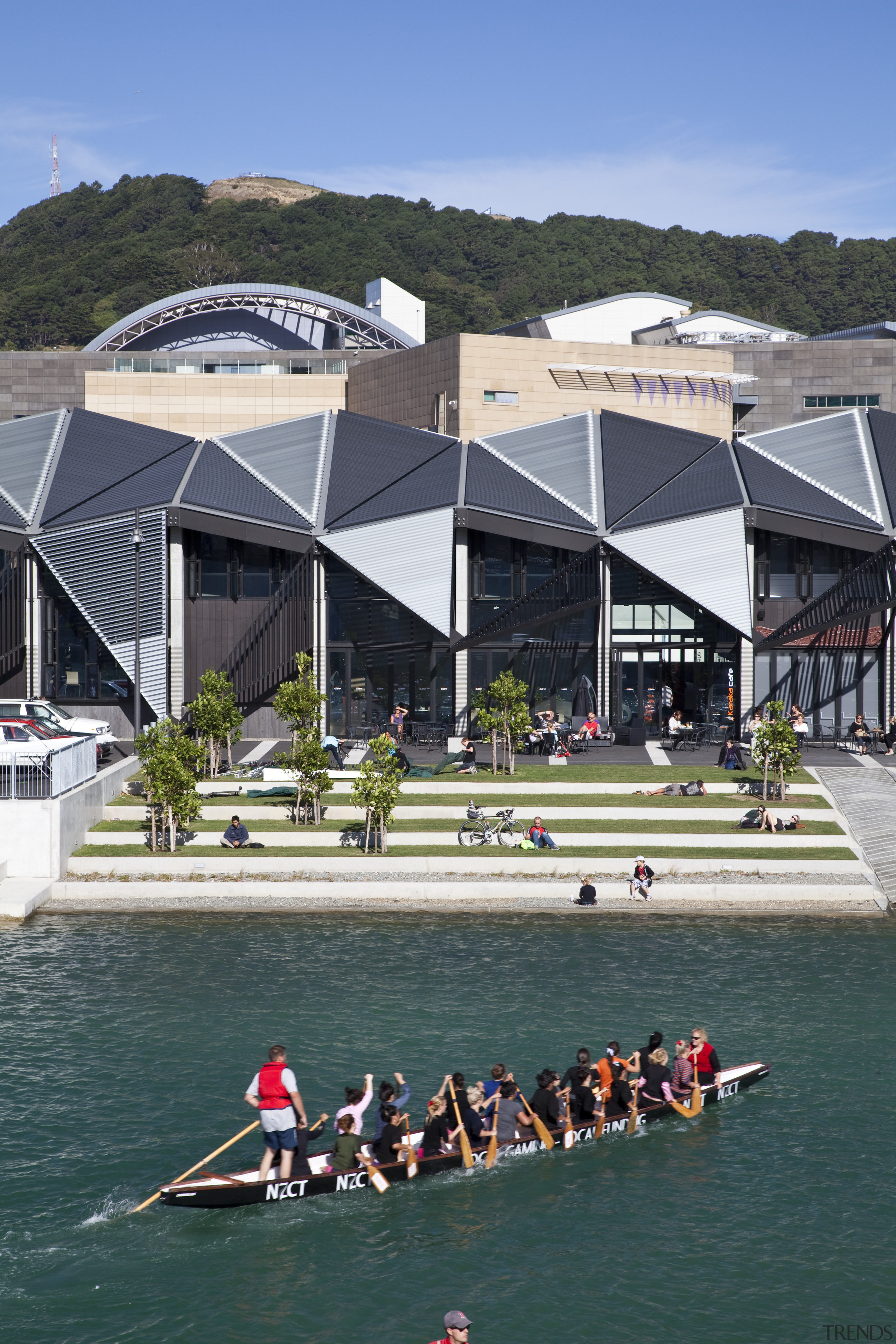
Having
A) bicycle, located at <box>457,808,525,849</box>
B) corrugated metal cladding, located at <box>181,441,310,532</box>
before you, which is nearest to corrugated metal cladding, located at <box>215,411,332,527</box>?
corrugated metal cladding, located at <box>181,441,310,532</box>

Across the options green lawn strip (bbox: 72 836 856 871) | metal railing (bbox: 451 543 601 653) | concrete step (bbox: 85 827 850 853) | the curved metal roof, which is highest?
the curved metal roof

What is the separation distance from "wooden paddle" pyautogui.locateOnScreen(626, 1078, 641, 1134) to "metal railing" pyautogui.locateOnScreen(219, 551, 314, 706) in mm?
28327

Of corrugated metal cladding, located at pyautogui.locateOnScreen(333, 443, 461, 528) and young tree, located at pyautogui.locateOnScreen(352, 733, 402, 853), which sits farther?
corrugated metal cladding, located at pyautogui.locateOnScreen(333, 443, 461, 528)

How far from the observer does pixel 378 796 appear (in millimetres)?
30375

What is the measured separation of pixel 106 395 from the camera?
67312 mm

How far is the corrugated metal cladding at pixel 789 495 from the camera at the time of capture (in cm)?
4416

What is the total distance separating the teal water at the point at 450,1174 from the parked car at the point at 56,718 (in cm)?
1026

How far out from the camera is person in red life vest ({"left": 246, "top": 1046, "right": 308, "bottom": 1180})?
15.2 m

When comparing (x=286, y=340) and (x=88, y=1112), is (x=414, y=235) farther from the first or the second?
(x=88, y=1112)

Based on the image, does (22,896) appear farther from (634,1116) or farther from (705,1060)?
(705,1060)

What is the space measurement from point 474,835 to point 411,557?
15436 millimetres

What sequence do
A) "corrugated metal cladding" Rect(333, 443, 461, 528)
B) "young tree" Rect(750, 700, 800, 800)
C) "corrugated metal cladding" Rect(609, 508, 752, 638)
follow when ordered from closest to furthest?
1. "young tree" Rect(750, 700, 800, 800)
2. "corrugated metal cladding" Rect(609, 508, 752, 638)
3. "corrugated metal cladding" Rect(333, 443, 461, 528)

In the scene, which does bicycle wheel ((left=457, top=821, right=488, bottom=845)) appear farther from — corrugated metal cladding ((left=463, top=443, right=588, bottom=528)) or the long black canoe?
corrugated metal cladding ((left=463, top=443, right=588, bottom=528))

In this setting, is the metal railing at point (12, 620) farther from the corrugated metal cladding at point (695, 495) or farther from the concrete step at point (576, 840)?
the corrugated metal cladding at point (695, 495)
